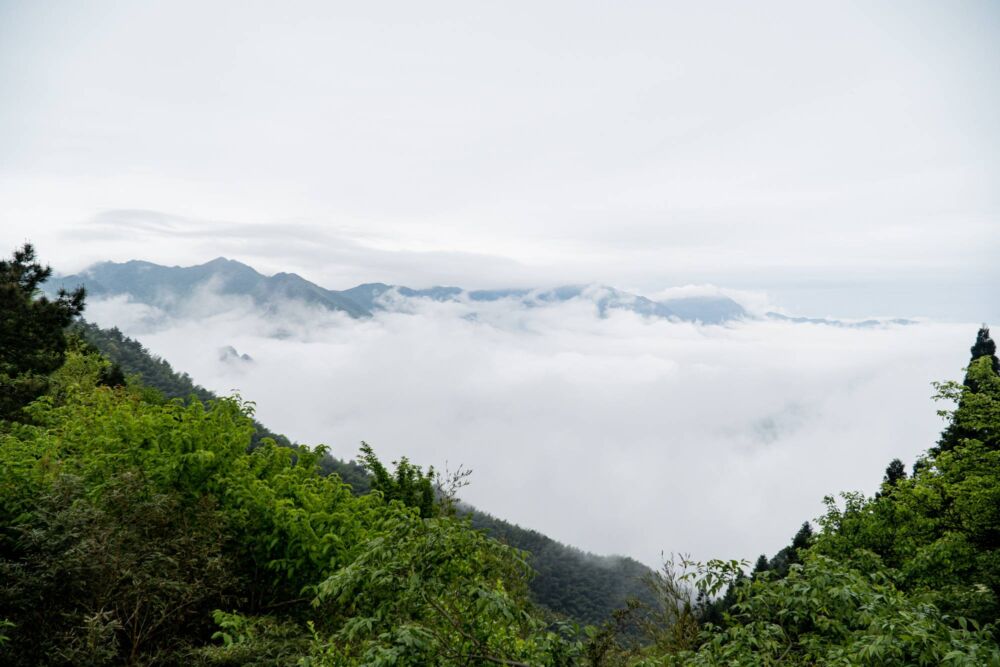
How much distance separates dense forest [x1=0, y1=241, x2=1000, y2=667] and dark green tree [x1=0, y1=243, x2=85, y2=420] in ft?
15.7

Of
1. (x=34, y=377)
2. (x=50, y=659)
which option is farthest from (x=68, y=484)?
(x=34, y=377)

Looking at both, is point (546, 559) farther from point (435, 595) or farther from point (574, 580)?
point (435, 595)

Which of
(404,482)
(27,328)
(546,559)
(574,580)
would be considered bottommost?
(574,580)

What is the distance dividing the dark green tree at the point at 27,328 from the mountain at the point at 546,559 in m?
53.6

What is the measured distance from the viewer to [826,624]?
492 cm

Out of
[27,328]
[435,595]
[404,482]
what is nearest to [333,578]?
[435,595]

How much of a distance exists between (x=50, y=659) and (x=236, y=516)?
3.91m

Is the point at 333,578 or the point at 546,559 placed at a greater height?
the point at 333,578

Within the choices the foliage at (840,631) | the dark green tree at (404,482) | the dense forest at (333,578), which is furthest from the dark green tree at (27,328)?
the foliage at (840,631)

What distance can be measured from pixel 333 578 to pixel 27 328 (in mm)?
23909

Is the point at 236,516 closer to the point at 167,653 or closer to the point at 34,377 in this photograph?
the point at 167,653

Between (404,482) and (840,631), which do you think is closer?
(840,631)

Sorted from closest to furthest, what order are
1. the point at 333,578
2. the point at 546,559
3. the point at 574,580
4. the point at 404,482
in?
the point at 333,578 → the point at 404,482 → the point at 574,580 → the point at 546,559

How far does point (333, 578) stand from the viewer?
15.4 feet
